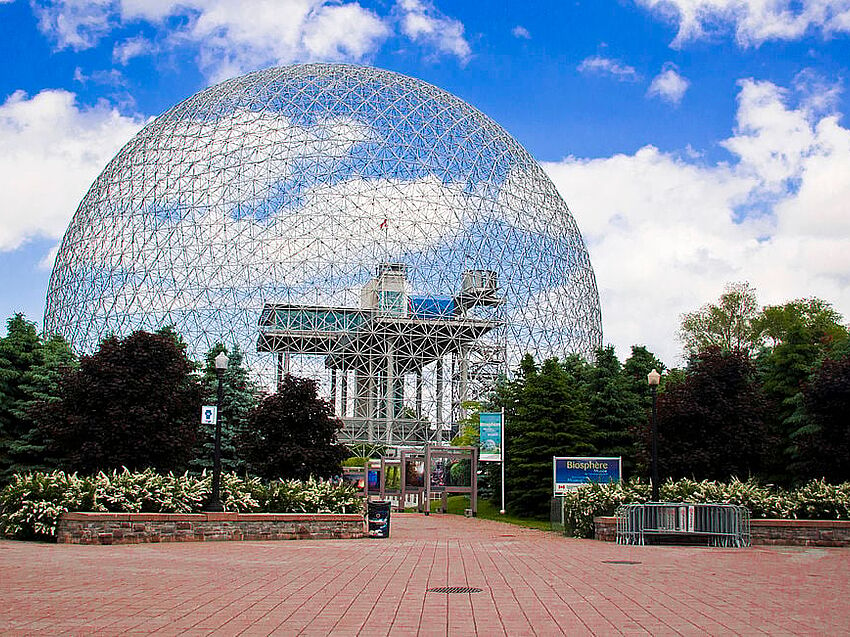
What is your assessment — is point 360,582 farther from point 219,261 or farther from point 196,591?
point 219,261

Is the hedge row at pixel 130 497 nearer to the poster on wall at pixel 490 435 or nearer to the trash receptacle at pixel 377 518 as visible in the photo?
the trash receptacle at pixel 377 518

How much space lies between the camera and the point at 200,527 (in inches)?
730

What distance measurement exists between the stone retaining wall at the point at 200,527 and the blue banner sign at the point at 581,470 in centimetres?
1068

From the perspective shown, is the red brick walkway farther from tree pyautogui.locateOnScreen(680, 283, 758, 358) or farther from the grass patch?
tree pyautogui.locateOnScreen(680, 283, 758, 358)

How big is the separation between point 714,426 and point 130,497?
18.9m

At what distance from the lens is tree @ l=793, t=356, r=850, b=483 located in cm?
2656

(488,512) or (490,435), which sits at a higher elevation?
(490,435)

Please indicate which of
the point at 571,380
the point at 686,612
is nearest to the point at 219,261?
the point at 571,380

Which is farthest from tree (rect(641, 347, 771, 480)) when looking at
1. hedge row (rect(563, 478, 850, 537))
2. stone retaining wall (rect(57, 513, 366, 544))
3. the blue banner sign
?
stone retaining wall (rect(57, 513, 366, 544))

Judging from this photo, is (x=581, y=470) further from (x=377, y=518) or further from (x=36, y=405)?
(x=36, y=405)

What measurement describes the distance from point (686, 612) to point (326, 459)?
2098cm

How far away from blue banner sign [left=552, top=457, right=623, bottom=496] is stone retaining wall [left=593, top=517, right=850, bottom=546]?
1016 centimetres

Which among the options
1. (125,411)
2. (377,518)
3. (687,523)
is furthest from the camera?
(125,411)

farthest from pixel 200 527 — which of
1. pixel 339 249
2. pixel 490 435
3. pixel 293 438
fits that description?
pixel 339 249
